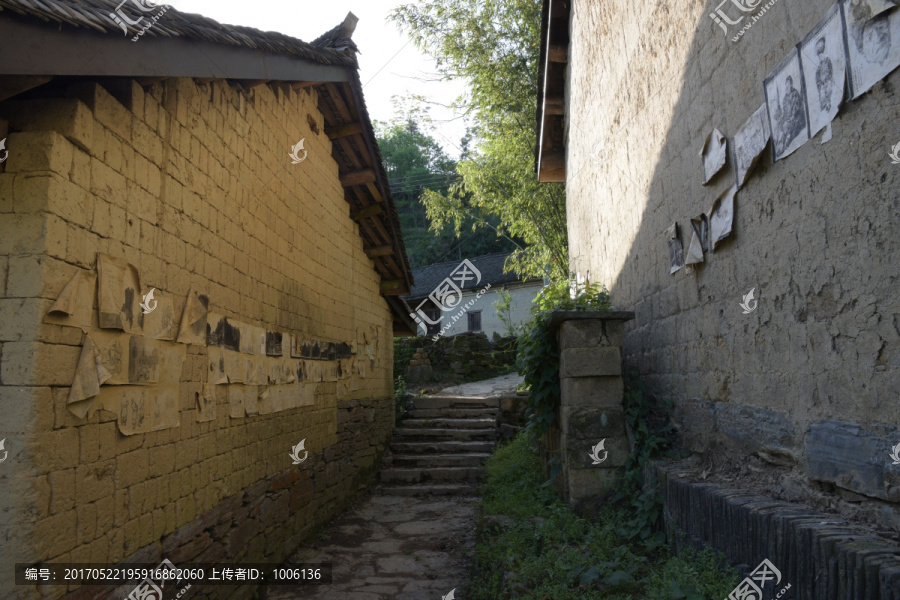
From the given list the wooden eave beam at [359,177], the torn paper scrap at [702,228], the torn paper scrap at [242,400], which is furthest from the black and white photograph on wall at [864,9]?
the wooden eave beam at [359,177]

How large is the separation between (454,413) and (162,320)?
819cm

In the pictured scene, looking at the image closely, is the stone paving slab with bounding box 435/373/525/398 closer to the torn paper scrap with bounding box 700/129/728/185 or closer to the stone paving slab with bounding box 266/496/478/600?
the stone paving slab with bounding box 266/496/478/600

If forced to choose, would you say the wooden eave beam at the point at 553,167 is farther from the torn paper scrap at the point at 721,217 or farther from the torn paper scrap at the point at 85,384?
the torn paper scrap at the point at 85,384

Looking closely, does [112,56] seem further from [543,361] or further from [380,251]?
[380,251]

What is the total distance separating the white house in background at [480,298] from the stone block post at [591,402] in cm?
1803

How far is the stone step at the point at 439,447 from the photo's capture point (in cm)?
982

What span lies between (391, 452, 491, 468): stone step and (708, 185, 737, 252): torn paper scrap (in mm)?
6197

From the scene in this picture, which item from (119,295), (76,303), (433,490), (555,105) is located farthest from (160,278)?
(555,105)

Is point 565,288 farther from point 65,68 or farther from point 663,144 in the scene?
point 65,68

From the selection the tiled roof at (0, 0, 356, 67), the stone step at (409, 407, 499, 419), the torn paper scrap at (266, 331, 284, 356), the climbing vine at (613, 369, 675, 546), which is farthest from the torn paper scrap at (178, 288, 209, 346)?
the stone step at (409, 407, 499, 419)

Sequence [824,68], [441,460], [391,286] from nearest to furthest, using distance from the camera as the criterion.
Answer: [824,68], [441,460], [391,286]

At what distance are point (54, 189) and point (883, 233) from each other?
3.38 meters

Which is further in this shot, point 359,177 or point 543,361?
point 359,177

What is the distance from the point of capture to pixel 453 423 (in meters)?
10.7
